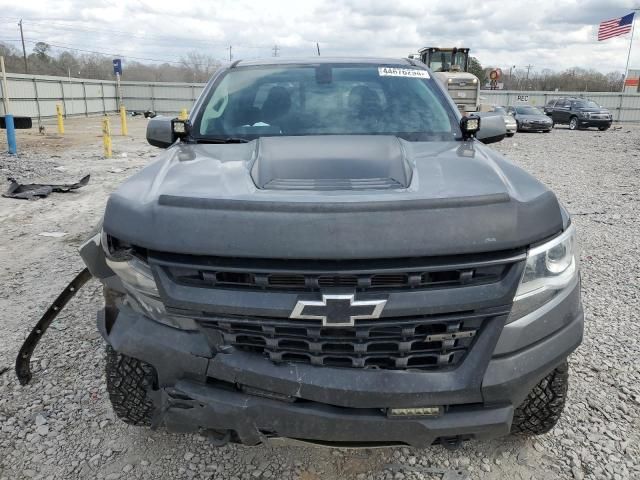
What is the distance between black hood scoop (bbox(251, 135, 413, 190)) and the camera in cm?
196

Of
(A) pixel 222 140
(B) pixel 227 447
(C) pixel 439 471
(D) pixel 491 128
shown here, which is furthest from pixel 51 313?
(D) pixel 491 128

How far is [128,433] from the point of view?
249 centimetres

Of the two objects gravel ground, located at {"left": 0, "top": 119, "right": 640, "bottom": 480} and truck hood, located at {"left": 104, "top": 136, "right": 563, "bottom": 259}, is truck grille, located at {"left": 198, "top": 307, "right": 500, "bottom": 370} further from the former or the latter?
gravel ground, located at {"left": 0, "top": 119, "right": 640, "bottom": 480}

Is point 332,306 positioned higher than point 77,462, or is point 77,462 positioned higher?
point 332,306

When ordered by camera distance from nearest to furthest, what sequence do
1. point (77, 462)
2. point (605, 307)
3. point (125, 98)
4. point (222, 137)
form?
point (77, 462), point (222, 137), point (605, 307), point (125, 98)

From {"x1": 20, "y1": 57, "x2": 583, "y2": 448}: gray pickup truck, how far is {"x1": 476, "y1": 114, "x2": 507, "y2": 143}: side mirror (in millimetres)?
1334

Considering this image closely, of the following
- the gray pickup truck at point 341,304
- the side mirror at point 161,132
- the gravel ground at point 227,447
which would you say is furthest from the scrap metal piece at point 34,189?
the gray pickup truck at point 341,304

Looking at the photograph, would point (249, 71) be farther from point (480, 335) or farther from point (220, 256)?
point (480, 335)

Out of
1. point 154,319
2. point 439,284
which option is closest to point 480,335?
point 439,284

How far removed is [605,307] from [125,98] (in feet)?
119

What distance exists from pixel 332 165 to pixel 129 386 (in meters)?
1.23

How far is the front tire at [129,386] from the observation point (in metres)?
2.05

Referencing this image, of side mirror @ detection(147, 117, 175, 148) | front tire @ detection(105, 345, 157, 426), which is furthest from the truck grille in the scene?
side mirror @ detection(147, 117, 175, 148)

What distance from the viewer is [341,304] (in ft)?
5.26
